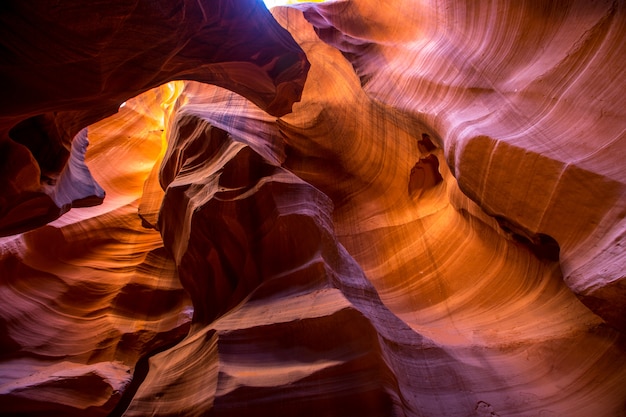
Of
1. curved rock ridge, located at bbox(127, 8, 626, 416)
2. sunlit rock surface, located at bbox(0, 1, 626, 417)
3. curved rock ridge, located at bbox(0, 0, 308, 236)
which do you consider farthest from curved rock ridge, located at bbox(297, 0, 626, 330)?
curved rock ridge, located at bbox(0, 0, 308, 236)

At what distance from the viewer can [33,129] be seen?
4.60 m

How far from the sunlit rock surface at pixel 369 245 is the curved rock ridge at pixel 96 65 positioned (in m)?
0.13

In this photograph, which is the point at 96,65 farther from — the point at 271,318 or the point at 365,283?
the point at 365,283

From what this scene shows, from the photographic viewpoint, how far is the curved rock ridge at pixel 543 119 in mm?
3391

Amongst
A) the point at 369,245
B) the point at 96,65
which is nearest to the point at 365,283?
the point at 369,245

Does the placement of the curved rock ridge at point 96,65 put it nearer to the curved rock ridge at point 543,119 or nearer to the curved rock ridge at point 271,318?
the curved rock ridge at point 271,318

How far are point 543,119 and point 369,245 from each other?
374cm

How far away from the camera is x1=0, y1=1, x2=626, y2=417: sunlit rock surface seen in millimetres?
3580

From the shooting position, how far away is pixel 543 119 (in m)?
4.07

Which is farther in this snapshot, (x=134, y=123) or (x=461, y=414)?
(x=134, y=123)

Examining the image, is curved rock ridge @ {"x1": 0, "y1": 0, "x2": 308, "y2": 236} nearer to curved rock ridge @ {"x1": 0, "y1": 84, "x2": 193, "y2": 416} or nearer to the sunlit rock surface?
the sunlit rock surface

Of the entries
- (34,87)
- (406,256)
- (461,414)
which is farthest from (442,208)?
(34,87)

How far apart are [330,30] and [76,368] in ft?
24.9

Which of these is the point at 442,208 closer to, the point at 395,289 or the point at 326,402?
the point at 395,289
